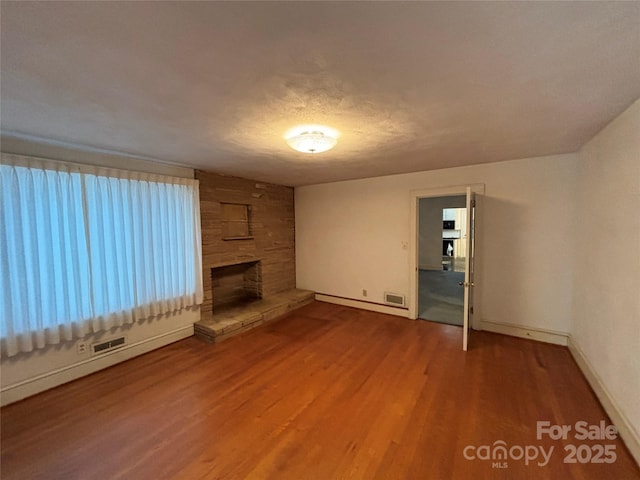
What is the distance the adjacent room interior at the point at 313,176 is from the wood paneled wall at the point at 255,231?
0.06m

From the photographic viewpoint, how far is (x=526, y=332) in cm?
336

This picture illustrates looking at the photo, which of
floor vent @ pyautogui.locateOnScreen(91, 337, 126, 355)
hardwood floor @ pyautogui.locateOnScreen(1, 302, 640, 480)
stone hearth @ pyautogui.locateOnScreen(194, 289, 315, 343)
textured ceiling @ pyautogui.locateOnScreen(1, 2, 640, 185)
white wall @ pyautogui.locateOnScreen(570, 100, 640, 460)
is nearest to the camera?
textured ceiling @ pyautogui.locateOnScreen(1, 2, 640, 185)

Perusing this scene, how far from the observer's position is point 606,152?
2.23m

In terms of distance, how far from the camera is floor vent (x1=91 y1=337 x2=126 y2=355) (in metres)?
2.78

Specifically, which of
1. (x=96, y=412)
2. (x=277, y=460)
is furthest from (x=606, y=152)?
(x=96, y=412)

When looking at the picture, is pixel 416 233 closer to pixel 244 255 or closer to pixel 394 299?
pixel 394 299

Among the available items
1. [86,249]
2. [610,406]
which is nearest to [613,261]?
[610,406]

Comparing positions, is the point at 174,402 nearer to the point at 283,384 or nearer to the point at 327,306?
the point at 283,384

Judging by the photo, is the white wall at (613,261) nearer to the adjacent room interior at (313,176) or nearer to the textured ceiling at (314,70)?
the adjacent room interior at (313,176)

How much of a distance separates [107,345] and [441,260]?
806 cm

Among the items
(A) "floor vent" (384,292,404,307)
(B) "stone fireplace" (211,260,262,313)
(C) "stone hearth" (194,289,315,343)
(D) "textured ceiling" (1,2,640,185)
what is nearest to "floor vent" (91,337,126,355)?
(C) "stone hearth" (194,289,315,343)

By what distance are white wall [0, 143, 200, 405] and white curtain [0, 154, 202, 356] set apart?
12cm

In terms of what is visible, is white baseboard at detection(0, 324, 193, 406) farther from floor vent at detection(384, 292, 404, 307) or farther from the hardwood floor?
floor vent at detection(384, 292, 404, 307)

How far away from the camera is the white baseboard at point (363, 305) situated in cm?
432
